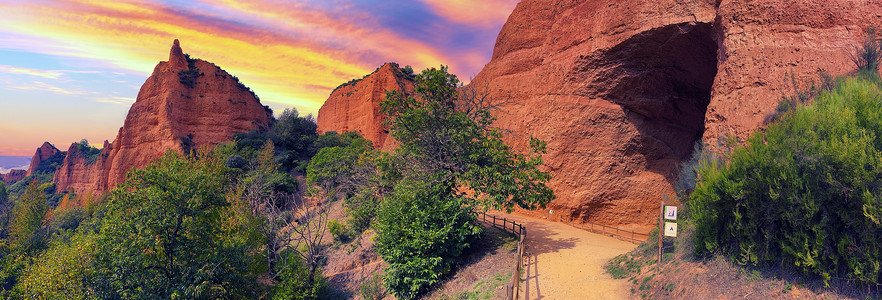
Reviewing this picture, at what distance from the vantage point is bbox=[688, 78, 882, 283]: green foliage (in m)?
7.46

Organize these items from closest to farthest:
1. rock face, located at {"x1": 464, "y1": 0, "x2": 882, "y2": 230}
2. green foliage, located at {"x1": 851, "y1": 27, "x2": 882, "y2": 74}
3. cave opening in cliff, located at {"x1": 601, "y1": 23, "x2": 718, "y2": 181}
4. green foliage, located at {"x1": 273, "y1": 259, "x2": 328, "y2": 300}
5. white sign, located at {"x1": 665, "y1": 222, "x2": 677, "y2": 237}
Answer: green foliage, located at {"x1": 851, "y1": 27, "x2": 882, "y2": 74}, white sign, located at {"x1": 665, "y1": 222, "x2": 677, "y2": 237}, rock face, located at {"x1": 464, "y1": 0, "x2": 882, "y2": 230}, green foliage, located at {"x1": 273, "y1": 259, "x2": 328, "y2": 300}, cave opening in cliff, located at {"x1": 601, "y1": 23, "x2": 718, "y2": 181}

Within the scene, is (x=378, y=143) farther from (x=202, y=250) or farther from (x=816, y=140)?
(x=816, y=140)

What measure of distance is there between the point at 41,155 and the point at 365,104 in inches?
3524

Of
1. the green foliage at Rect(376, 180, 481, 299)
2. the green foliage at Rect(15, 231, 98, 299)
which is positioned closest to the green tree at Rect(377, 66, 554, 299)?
the green foliage at Rect(376, 180, 481, 299)

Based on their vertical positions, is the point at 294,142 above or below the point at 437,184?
above

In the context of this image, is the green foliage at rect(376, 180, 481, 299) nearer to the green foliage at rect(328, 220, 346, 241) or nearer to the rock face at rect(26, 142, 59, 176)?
the green foliage at rect(328, 220, 346, 241)

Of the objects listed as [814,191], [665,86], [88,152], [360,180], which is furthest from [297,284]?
[88,152]

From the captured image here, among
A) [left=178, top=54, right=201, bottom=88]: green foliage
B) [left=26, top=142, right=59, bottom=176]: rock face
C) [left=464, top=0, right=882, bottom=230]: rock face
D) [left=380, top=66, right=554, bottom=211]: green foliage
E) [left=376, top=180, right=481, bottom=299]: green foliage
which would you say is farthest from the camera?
[left=26, top=142, right=59, bottom=176]: rock face

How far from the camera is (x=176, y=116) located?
54906 millimetres

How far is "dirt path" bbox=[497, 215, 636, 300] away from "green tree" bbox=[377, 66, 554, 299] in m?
2.03

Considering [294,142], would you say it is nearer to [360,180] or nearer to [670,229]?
[360,180]

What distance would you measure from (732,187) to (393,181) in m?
12.9

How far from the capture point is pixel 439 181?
51.4ft

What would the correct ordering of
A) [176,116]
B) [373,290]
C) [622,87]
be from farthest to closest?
[176,116] < [622,87] < [373,290]
